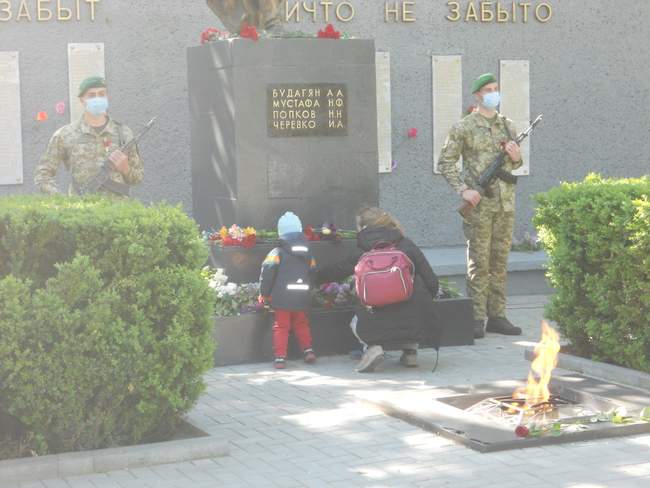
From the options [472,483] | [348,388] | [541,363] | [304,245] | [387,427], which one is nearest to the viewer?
[472,483]

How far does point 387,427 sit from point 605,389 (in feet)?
5.18

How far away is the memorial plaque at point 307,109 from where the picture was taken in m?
9.82

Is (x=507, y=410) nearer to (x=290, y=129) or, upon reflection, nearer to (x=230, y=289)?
(x=230, y=289)

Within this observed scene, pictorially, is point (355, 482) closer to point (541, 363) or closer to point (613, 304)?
point (541, 363)

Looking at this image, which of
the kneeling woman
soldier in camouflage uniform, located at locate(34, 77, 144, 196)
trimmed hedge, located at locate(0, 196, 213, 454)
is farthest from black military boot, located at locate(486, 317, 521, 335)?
trimmed hedge, located at locate(0, 196, 213, 454)

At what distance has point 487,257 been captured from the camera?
1020 centimetres

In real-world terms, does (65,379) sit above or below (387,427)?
above

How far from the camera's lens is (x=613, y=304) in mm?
8156

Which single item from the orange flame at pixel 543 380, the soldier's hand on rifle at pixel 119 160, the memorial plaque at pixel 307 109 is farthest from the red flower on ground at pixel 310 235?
the orange flame at pixel 543 380

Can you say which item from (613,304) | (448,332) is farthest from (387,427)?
(448,332)

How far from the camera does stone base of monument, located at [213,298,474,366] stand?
8.98m

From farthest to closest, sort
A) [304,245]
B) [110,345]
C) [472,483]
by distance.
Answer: [304,245]
[110,345]
[472,483]

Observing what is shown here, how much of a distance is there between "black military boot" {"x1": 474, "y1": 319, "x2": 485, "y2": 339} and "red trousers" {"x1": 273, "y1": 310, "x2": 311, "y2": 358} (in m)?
1.64

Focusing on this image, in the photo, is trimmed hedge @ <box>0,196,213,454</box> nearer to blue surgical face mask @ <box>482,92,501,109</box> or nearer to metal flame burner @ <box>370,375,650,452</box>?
metal flame burner @ <box>370,375,650,452</box>
